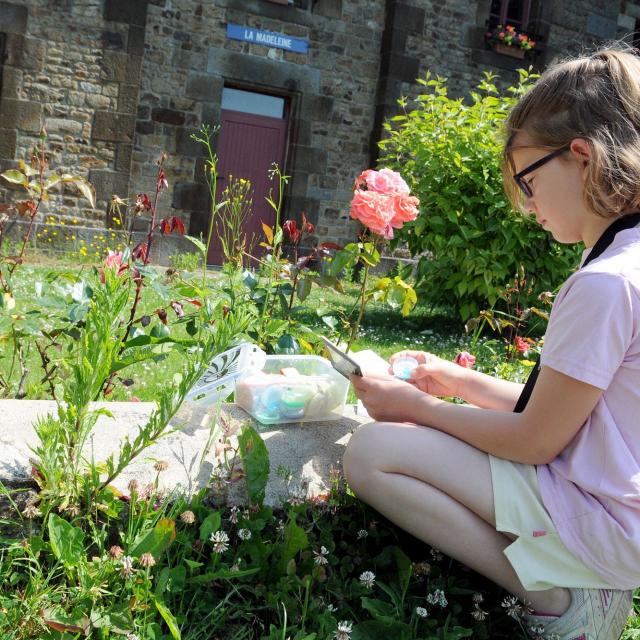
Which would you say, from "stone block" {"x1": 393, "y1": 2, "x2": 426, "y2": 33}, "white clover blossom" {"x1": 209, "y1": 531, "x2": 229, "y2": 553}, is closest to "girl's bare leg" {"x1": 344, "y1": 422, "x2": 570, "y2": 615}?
"white clover blossom" {"x1": 209, "y1": 531, "x2": 229, "y2": 553}

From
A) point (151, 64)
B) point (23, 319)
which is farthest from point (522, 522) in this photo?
point (151, 64)

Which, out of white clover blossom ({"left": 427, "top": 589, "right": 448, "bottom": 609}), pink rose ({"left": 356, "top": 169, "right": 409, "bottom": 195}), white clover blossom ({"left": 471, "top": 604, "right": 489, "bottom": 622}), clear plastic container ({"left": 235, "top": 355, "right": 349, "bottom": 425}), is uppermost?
pink rose ({"left": 356, "top": 169, "right": 409, "bottom": 195})

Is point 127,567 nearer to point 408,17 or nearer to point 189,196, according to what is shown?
point 189,196

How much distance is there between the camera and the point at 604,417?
5.20ft

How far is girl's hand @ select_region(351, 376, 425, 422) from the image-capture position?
6.10ft

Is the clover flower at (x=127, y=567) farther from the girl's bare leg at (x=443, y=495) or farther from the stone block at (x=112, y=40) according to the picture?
the stone block at (x=112, y=40)

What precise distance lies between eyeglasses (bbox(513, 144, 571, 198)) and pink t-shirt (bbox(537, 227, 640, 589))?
0.74 ft

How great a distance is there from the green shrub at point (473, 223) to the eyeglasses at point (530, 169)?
4672 millimetres

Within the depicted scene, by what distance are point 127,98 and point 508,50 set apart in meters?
6.11

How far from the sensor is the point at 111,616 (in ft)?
4.76

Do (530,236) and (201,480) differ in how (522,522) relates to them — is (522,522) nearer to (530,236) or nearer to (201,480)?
(201,480)

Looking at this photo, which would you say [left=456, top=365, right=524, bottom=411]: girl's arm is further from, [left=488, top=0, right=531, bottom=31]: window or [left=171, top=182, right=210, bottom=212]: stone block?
[left=488, top=0, right=531, bottom=31]: window

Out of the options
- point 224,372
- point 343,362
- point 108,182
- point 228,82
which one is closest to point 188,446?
point 224,372

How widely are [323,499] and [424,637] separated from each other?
0.43 meters
